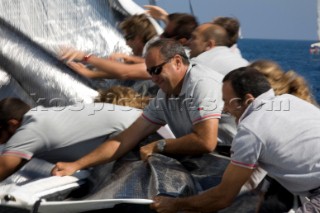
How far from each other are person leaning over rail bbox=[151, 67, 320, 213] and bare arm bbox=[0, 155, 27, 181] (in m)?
1.00

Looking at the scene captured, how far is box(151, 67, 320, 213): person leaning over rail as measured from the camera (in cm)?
327

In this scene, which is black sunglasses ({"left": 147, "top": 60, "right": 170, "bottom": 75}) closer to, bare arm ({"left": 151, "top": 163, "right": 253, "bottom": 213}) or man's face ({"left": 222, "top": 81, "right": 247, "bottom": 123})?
man's face ({"left": 222, "top": 81, "right": 247, "bottom": 123})

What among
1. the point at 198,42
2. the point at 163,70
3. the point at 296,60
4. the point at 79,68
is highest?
the point at 163,70

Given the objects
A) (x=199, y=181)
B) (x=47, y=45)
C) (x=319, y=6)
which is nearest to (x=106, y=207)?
(x=199, y=181)

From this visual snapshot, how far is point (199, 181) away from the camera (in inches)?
150

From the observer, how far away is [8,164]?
13.1 ft

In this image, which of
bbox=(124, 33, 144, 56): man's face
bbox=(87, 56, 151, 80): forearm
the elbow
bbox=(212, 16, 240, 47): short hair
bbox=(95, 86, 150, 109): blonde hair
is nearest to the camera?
the elbow

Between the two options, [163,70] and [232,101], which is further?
[163,70]

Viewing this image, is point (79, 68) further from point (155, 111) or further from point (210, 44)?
point (155, 111)

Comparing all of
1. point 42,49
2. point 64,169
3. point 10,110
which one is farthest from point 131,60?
point 64,169

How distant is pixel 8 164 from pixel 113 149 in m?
0.54

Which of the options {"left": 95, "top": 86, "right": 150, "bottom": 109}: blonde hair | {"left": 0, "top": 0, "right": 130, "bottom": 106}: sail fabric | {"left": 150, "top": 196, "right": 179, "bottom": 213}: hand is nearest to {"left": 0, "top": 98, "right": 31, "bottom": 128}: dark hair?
{"left": 95, "top": 86, "right": 150, "bottom": 109}: blonde hair

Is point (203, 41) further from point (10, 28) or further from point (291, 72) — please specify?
point (10, 28)

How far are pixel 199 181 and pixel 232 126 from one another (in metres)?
0.45
